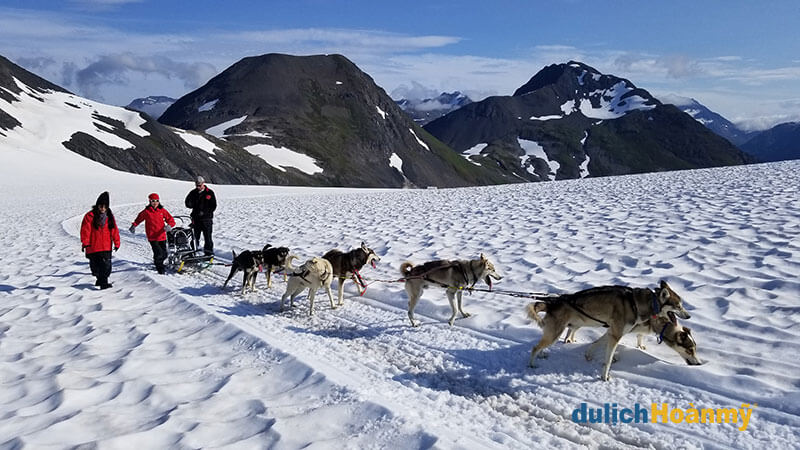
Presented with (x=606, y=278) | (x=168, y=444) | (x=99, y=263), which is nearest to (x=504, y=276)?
(x=606, y=278)

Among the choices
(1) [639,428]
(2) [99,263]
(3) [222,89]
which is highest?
(3) [222,89]

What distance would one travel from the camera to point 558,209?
2092cm

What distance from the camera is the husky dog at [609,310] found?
666 centimetres

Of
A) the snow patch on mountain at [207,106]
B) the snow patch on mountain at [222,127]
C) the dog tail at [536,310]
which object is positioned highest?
the snow patch on mountain at [207,106]

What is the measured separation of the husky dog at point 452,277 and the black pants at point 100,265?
736 cm

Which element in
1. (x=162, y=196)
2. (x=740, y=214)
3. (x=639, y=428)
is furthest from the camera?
(x=162, y=196)

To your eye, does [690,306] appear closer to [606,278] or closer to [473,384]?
[606,278]

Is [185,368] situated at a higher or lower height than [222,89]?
lower

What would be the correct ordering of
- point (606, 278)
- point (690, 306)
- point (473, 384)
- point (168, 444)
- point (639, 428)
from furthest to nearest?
point (606, 278)
point (690, 306)
point (473, 384)
point (639, 428)
point (168, 444)

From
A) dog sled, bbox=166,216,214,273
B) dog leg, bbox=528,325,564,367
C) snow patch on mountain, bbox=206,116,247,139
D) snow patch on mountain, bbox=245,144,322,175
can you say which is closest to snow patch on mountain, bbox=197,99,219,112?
snow patch on mountain, bbox=206,116,247,139

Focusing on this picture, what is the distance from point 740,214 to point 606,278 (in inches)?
322

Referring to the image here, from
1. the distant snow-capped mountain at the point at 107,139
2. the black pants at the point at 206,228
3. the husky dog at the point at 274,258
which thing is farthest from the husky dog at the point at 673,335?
the distant snow-capped mountain at the point at 107,139

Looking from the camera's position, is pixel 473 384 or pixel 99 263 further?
pixel 99 263

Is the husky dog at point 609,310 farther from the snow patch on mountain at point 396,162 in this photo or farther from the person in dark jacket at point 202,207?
the snow patch on mountain at point 396,162
